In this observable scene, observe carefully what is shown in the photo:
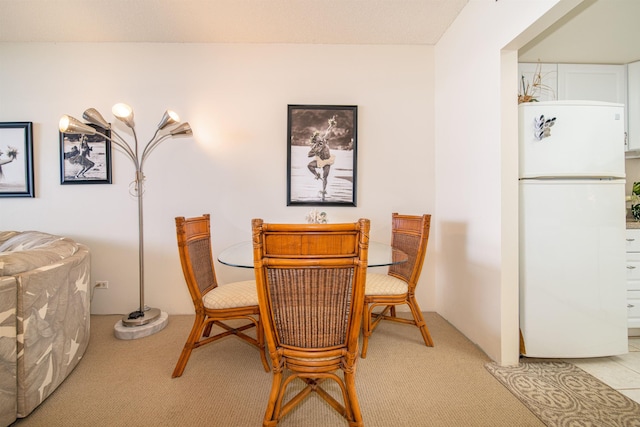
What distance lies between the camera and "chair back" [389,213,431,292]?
1.92 m

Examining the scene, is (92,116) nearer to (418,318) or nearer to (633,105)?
(418,318)

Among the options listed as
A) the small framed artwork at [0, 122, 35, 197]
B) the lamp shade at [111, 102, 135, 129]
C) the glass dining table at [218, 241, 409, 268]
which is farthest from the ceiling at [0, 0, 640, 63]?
the glass dining table at [218, 241, 409, 268]

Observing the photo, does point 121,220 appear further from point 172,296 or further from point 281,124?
point 281,124

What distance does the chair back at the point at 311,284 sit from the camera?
1.03 m

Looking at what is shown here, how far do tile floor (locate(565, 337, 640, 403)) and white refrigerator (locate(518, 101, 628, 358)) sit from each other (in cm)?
10

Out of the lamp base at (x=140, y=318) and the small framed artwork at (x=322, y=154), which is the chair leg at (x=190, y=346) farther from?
the small framed artwork at (x=322, y=154)

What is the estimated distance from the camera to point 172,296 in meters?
2.59

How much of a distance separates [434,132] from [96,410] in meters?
3.32

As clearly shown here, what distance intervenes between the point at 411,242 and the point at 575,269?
41.3 inches

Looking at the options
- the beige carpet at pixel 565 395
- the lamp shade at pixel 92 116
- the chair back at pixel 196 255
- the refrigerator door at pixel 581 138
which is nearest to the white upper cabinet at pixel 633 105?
the refrigerator door at pixel 581 138

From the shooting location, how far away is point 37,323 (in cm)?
137

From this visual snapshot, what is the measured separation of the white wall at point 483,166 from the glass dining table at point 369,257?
2.35ft

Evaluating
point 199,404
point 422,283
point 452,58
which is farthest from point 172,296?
point 452,58

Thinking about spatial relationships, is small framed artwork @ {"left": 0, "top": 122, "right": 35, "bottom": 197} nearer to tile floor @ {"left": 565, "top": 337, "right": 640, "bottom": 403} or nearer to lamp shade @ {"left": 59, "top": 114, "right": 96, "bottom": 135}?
lamp shade @ {"left": 59, "top": 114, "right": 96, "bottom": 135}
